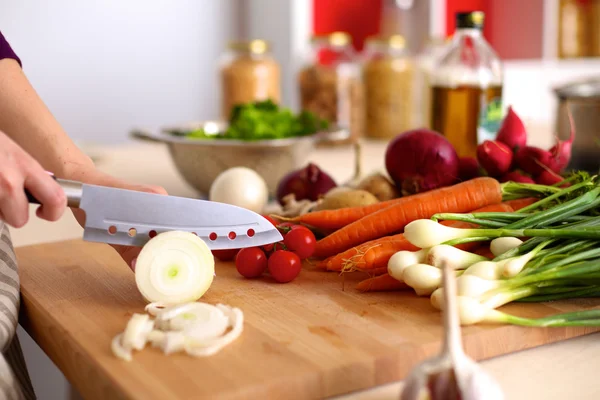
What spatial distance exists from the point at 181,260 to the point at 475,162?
2.10 feet

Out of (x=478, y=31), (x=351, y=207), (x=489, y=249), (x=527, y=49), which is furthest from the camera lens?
(x=527, y=49)

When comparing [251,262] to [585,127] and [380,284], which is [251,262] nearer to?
[380,284]

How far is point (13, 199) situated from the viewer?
73 cm

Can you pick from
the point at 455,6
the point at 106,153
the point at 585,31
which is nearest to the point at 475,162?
the point at 106,153

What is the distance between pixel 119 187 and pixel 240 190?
0.41 meters

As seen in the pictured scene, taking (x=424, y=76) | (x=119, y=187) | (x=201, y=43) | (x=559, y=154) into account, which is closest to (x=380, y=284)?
(x=119, y=187)

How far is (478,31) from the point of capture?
1.69 metres

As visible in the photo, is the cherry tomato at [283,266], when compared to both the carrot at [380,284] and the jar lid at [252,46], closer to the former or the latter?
the carrot at [380,284]

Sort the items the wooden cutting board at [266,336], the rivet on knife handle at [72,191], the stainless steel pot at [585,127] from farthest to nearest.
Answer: the stainless steel pot at [585,127] < the rivet on knife handle at [72,191] < the wooden cutting board at [266,336]

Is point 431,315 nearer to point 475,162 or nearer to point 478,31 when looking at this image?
point 475,162

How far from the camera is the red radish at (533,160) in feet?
4.00

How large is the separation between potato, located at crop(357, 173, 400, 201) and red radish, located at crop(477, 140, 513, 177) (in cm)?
17

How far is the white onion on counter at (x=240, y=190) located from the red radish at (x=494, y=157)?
435 mm

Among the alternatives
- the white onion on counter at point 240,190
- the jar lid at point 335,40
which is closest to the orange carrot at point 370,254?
the white onion on counter at point 240,190
